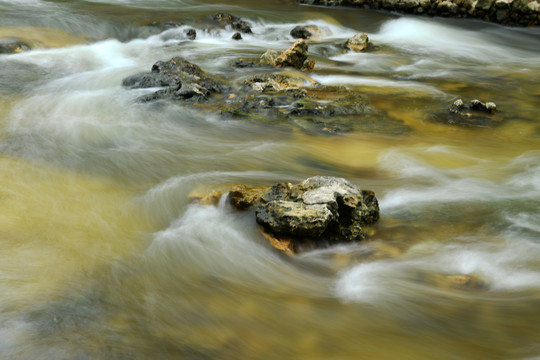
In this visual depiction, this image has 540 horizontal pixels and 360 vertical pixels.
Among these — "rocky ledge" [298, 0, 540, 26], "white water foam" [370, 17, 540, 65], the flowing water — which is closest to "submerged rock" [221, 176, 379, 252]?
the flowing water

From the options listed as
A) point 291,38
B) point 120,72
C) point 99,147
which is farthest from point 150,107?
point 291,38

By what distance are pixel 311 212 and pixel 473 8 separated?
48.3ft

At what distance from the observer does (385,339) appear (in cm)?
325

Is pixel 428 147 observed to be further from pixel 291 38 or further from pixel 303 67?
pixel 291 38

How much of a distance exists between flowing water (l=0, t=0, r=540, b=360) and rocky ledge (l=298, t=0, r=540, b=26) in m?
7.48

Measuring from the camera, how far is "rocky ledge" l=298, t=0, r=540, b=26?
1540 cm

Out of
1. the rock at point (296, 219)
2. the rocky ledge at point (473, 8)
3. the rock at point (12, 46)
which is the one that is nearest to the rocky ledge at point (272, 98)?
the rock at point (296, 219)

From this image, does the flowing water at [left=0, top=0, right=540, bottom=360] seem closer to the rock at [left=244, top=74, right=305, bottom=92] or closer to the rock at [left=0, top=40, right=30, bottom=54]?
the rock at [left=244, top=74, right=305, bottom=92]

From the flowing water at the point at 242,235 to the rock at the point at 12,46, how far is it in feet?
3.60

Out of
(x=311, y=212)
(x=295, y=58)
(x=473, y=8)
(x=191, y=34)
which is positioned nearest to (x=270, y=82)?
(x=295, y=58)

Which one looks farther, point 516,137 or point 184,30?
point 184,30

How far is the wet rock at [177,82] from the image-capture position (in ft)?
26.1

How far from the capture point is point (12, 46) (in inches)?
409

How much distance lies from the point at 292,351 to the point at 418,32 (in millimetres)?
13727
